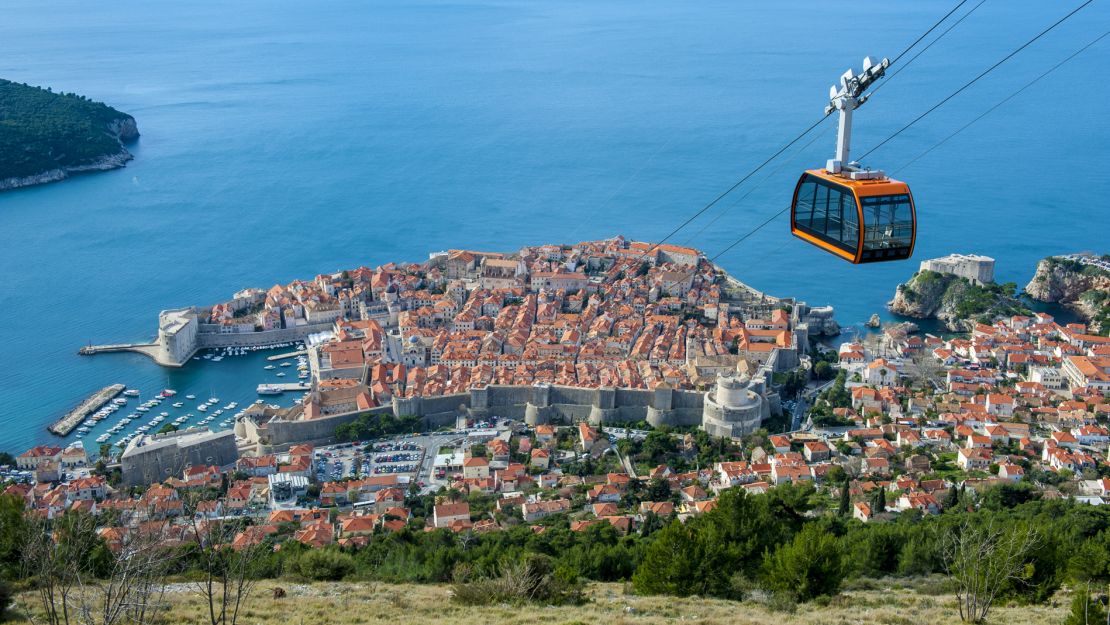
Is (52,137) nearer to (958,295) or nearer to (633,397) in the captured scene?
(633,397)

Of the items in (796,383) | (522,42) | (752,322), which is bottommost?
(796,383)

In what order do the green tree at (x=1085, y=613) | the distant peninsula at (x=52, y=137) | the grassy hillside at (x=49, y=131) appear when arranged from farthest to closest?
1. the grassy hillside at (x=49, y=131)
2. the distant peninsula at (x=52, y=137)
3. the green tree at (x=1085, y=613)

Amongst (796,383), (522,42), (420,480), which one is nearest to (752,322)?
(796,383)

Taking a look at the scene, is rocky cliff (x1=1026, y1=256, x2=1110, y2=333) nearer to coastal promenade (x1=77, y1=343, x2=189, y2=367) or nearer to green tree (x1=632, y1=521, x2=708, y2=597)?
green tree (x1=632, y1=521, x2=708, y2=597)

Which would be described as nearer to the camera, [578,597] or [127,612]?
[127,612]

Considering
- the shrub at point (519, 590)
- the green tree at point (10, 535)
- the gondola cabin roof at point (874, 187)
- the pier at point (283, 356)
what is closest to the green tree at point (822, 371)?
the pier at point (283, 356)

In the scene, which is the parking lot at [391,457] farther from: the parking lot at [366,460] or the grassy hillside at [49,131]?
the grassy hillside at [49,131]

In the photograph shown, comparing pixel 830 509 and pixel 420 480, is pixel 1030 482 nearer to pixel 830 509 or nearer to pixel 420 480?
pixel 830 509

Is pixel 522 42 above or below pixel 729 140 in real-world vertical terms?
above
